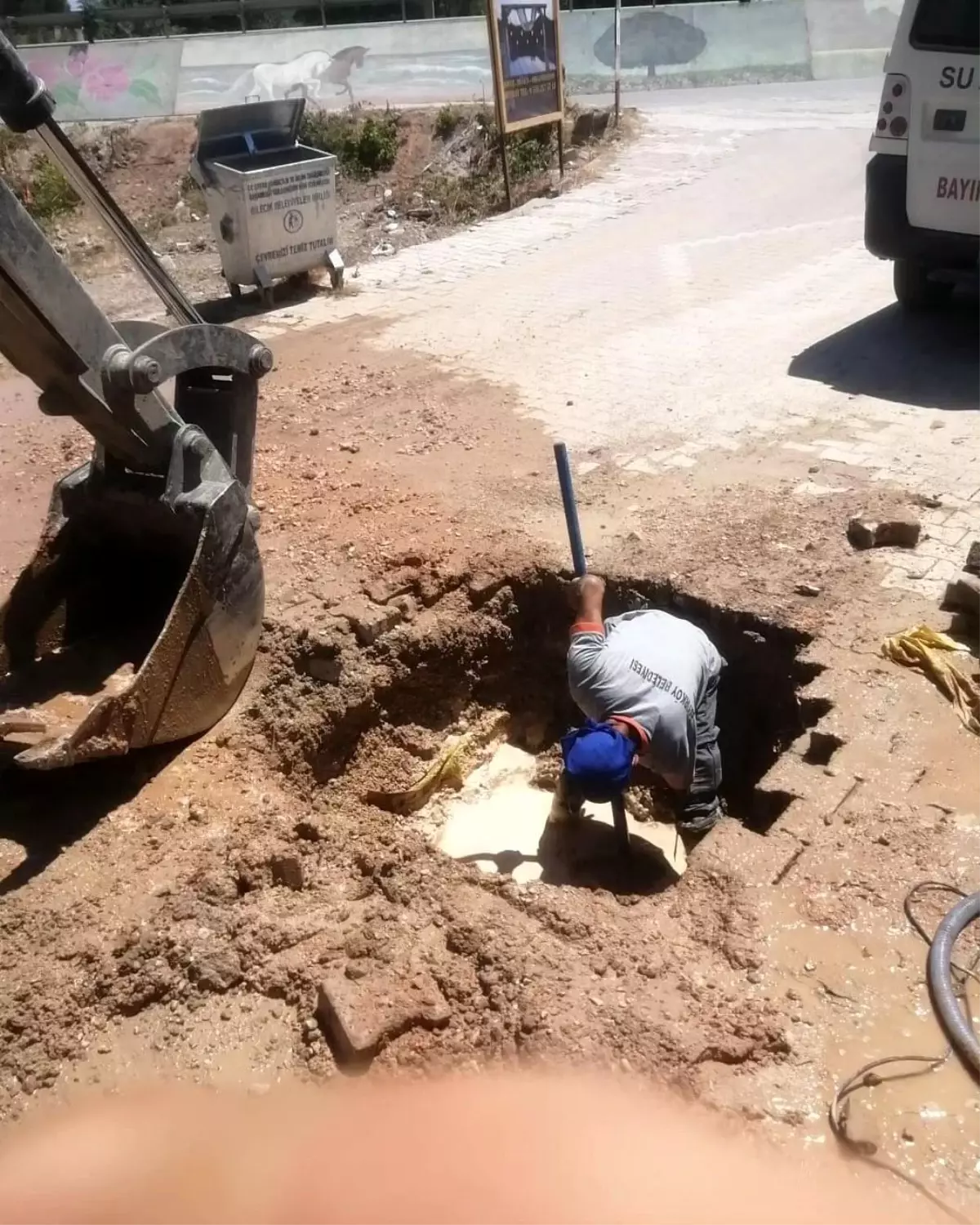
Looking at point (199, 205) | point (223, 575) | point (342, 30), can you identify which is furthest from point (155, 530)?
point (342, 30)

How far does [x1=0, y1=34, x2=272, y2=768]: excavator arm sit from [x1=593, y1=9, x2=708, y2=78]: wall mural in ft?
59.1

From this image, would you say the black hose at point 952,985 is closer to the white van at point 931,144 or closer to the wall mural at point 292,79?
the white van at point 931,144

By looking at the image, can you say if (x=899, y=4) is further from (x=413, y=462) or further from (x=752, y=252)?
(x=413, y=462)

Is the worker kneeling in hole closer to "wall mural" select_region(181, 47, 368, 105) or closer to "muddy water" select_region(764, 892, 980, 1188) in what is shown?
"muddy water" select_region(764, 892, 980, 1188)

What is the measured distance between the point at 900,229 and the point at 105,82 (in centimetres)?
1640

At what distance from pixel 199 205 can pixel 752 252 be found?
879 cm

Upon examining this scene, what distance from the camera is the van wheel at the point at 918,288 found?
7551 millimetres

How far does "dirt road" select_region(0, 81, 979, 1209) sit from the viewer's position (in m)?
2.94

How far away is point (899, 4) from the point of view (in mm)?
19562

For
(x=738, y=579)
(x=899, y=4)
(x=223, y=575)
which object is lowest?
(x=738, y=579)

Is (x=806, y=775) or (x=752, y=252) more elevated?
(x=752, y=252)

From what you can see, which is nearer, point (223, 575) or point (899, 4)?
point (223, 575)

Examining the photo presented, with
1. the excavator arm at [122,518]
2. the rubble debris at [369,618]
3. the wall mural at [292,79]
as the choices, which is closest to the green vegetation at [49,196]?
the wall mural at [292,79]

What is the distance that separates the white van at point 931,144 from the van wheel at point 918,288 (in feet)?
1.31
